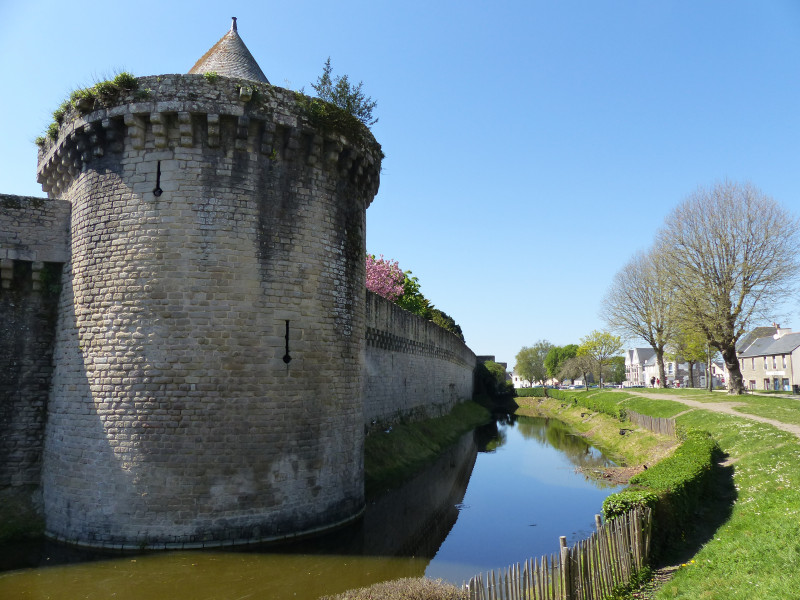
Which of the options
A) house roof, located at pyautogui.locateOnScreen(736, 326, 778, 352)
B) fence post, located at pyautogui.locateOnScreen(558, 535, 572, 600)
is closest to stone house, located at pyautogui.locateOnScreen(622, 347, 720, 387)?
house roof, located at pyautogui.locateOnScreen(736, 326, 778, 352)

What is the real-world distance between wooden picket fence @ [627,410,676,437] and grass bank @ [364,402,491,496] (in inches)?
379

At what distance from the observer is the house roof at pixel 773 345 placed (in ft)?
156

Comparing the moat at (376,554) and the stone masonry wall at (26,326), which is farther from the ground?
the stone masonry wall at (26,326)

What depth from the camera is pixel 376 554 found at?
10125 millimetres

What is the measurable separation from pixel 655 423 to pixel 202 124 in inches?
874

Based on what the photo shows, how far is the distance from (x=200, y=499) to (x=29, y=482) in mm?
4407

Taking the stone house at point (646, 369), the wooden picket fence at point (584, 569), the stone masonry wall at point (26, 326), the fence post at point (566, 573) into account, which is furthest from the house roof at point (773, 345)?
the stone masonry wall at point (26, 326)

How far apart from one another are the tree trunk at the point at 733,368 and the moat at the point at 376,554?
57.2 feet

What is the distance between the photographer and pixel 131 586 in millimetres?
8133

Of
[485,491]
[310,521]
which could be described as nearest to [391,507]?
Result: [310,521]

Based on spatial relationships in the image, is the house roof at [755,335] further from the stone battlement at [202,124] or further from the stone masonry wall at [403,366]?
the stone battlement at [202,124]

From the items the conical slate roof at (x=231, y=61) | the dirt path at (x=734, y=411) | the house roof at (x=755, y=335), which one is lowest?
the dirt path at (x=734, y=411)

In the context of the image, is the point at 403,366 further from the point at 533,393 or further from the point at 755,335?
the point at 755,335

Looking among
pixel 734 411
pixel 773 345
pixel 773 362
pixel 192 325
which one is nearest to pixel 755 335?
pixel 773 345
